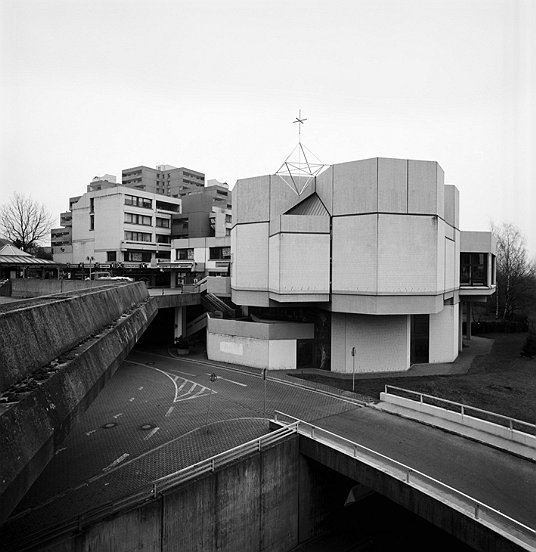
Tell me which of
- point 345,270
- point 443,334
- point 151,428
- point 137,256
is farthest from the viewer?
point 137,256

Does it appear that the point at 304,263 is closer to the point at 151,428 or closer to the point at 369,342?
the point at 369,342

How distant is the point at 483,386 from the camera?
74.8 ft

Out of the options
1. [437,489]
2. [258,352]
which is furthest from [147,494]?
[258,352]

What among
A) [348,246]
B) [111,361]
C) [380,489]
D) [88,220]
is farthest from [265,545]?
[88,220]

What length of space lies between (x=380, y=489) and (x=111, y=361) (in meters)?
8.67

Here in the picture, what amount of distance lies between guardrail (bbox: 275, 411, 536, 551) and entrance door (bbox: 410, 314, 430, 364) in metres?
16.1

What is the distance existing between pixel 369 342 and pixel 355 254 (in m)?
5.72

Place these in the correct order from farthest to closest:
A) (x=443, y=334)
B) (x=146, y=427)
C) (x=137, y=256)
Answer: (x=137, y=256) → (x=443, y=334) → (x=146, y=427)

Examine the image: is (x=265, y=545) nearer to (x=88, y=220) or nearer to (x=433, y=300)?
(x=433, y=300)

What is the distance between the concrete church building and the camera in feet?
78.3

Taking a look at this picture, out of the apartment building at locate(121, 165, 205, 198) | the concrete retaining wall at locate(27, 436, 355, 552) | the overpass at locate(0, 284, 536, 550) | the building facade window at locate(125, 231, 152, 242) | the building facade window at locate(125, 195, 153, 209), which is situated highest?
the apartment building at locate(121, 165, 205, 198)

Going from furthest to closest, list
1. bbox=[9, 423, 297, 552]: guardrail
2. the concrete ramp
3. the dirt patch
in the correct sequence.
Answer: the dirt patch → bbox=[9, 423, 297, 552]: guardrail → the concrete ramp

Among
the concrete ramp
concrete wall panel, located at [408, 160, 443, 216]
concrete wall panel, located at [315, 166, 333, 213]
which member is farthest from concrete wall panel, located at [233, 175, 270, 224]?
the concrete ramp

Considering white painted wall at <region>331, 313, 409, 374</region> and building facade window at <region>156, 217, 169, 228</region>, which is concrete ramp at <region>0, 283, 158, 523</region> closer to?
white painted wall at <region>331, 313, 409, 374</region>
